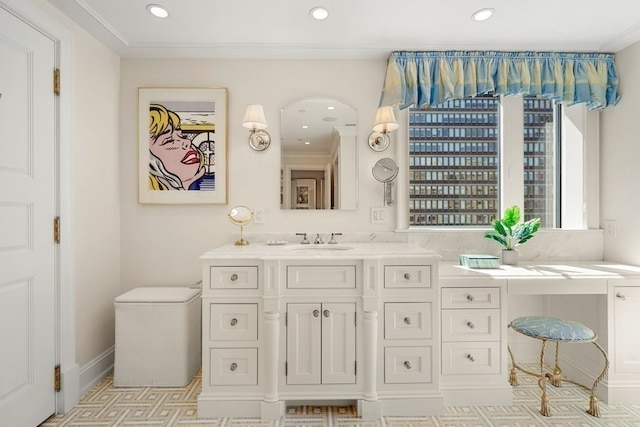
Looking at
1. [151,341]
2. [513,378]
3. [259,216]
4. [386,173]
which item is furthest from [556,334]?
[151,341]

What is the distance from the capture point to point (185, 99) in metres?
2.65

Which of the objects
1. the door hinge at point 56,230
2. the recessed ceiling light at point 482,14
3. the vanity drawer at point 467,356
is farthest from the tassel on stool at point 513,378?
the door hinge at point 56,230

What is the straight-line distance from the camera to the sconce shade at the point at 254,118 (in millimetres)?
2482

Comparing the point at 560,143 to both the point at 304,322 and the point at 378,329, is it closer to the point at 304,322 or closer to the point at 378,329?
the point at 378,329

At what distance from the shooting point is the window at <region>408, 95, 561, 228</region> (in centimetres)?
274

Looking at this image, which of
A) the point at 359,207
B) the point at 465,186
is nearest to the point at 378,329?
the point at 359,207

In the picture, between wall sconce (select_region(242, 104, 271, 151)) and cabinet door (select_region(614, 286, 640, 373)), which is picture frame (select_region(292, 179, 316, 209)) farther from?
cabinet door (select_region(614, 286, 640, 373))

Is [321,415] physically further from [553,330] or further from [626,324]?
[626,324]

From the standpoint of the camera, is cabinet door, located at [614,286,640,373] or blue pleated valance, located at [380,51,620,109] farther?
blue pleated valance, located at [380,51,620,109]

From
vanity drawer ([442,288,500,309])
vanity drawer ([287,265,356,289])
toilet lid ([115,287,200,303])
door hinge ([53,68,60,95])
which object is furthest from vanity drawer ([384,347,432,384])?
door hinge ([53,68,60,95])

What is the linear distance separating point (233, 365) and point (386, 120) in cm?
183

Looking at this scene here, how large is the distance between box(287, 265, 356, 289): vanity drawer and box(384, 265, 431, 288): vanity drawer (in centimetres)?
20

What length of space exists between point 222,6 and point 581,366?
10.5 ft

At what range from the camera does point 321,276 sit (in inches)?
78.5
